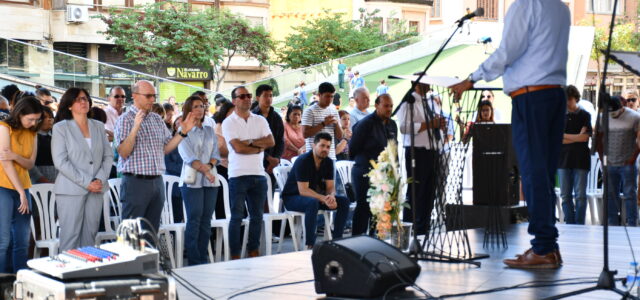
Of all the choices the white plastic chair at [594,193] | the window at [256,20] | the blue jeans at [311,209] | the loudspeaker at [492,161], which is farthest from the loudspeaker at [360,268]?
the window at [256,20]

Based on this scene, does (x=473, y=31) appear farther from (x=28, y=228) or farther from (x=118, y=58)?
(x=28, y=228)

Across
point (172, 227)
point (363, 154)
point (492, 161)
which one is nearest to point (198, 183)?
point (172, 227)

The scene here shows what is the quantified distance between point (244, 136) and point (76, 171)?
1858mm

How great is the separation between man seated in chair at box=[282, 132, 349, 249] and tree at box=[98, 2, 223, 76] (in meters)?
23.0

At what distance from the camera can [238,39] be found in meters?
34.1

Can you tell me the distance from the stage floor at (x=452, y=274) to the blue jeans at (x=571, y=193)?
11.9ft

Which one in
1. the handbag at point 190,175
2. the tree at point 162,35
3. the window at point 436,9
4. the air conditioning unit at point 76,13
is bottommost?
the handbag at point 190,175

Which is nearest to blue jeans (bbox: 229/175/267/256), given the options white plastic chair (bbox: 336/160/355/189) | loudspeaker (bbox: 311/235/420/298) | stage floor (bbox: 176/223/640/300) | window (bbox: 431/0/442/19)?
white plastic chair (bbox: 336/160/355/189)

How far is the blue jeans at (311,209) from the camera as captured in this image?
8352mm

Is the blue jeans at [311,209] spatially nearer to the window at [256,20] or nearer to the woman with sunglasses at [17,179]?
the woman with sunglasses at [17,179]

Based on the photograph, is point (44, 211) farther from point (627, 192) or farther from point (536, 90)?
point (627, 192)

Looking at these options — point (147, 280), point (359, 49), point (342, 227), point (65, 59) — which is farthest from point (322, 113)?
point (359, 49)

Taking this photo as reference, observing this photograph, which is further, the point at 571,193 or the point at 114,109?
the point at 571,193

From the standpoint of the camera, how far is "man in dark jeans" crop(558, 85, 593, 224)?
9.77m
